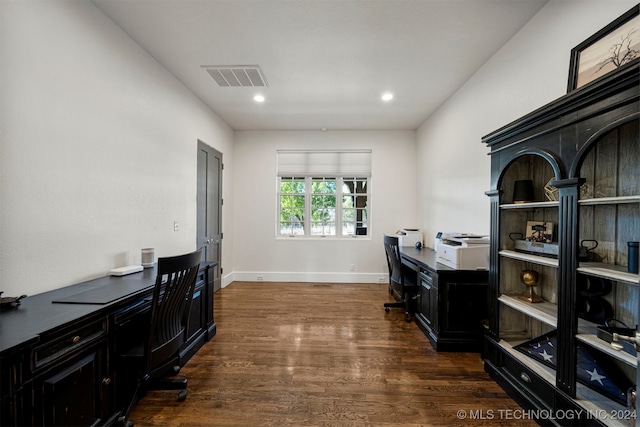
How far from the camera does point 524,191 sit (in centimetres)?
208

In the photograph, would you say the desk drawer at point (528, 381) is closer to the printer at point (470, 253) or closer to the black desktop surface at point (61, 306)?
the printer at point (470, 253)

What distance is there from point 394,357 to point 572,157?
211 cm

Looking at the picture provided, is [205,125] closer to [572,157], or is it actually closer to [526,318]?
[572,157]

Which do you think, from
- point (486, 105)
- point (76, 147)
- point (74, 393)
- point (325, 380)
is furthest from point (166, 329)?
point (486, 105)

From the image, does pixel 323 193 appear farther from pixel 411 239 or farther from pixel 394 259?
pixel 394 259

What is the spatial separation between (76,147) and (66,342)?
141 centimetres

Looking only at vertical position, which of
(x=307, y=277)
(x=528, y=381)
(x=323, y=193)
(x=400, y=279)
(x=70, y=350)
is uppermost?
(x=323, y=193)

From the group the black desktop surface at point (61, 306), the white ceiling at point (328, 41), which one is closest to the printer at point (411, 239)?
the white ceiling at point (328, 41)

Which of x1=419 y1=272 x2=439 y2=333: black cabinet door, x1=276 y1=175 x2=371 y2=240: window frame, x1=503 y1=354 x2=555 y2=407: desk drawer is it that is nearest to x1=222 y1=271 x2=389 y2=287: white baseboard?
x1=276 y1=175 x2=371 y2=240: window frame

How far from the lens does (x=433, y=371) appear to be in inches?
89.2

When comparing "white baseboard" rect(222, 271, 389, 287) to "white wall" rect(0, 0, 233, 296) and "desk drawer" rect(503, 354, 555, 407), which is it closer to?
"white wall" rect(0, 0, 233, 296)

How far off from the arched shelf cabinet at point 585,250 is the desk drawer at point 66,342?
2.72m

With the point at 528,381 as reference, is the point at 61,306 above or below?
above

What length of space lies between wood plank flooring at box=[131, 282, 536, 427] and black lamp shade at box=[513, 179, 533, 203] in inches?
59.5
